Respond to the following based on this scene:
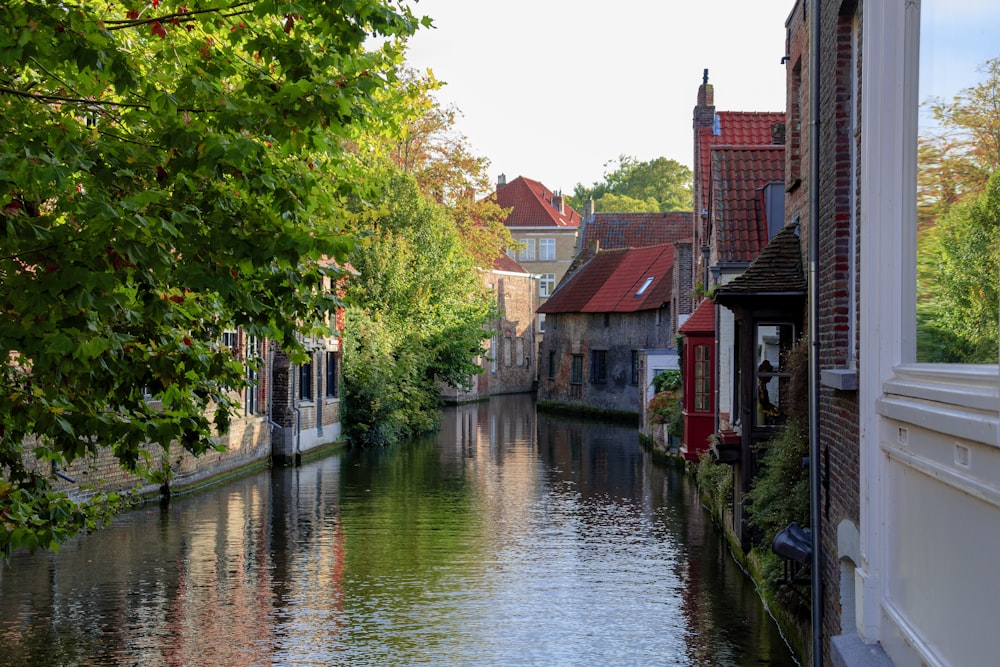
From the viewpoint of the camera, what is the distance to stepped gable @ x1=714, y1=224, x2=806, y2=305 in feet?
45.6

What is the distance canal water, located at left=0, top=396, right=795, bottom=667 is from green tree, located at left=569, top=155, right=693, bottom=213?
6002cm

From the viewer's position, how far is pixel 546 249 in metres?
76.8

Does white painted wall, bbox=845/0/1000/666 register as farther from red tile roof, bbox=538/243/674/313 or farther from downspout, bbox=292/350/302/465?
red tile roof, bbox=538/243/674/313

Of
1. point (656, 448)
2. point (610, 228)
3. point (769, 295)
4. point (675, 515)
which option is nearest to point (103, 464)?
point (675, 515)

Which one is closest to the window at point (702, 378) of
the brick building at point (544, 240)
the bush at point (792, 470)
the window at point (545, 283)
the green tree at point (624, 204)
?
the bush at point (792, 470)

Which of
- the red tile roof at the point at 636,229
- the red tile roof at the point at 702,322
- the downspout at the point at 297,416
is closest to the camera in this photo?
the red tile roof at the point at 702,322

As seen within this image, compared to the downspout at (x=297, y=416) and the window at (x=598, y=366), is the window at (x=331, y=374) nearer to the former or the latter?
the downspout at (x=297, y=416)

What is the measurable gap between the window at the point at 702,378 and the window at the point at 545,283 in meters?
50.9

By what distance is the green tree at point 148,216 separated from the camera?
6172 millimetres

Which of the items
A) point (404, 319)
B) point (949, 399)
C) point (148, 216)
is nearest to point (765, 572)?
point (148, 216)

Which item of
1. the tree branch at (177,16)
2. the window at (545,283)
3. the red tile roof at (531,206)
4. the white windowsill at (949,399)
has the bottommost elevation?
the white windowsill at (949,399)

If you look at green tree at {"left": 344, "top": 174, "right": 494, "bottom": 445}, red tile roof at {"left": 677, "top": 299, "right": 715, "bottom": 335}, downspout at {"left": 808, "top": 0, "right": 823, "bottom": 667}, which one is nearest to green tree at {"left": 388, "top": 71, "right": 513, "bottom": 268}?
green tree at {"left": 344, "top": 174, "right": 494, "bottom": 445}

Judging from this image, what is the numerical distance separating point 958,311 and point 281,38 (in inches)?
176

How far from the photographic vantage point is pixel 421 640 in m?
12.1
